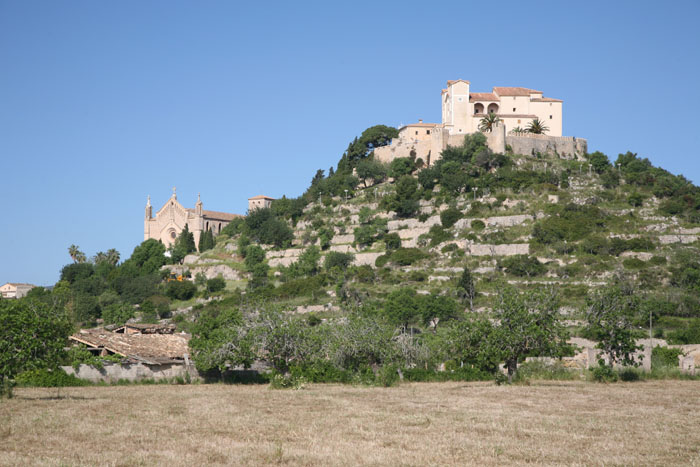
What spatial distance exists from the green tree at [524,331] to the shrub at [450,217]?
4336 centimetres

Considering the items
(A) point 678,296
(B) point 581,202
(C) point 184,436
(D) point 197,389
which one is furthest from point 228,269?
(C) point 184,436

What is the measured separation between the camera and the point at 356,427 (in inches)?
770

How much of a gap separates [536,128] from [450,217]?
63.6 feet

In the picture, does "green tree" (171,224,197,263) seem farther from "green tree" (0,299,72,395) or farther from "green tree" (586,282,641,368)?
"green tree" (0,299,72,395)

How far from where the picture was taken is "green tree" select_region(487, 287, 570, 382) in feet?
104

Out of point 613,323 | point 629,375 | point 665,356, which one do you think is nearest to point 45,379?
point 613,323

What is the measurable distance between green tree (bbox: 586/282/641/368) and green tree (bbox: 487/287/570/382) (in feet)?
5.47

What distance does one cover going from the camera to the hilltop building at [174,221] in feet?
339

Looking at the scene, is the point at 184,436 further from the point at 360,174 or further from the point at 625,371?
the point at 360,174

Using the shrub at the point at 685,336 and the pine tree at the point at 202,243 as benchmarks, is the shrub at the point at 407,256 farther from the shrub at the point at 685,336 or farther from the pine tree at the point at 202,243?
the pine tree at the point at 202,243

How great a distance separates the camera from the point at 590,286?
59.7m

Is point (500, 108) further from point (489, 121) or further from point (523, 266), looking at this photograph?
point (523, 266)

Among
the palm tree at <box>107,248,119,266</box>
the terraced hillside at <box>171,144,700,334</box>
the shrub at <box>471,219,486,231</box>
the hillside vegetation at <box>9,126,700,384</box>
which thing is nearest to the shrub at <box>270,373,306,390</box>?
the hillside vegetation at <box>9,126,700,384</box>

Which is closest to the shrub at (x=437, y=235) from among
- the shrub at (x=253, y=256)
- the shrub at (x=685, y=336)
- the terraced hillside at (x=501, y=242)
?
the terraced hillside at (x=501, y=242)
